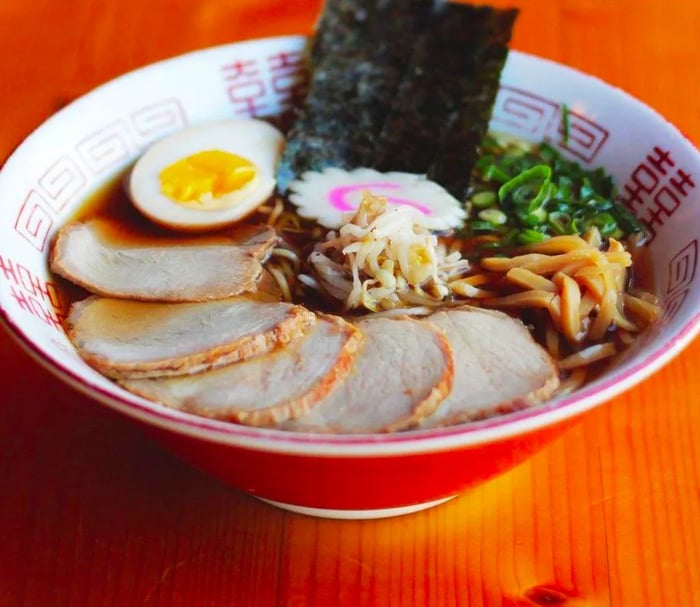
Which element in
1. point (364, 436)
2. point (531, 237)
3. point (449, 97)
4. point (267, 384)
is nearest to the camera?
point (364, 436)

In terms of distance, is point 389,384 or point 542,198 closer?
point 389,384

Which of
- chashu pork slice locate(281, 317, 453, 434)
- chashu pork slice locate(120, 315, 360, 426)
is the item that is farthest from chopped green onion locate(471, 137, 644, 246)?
chashu pork slice locate(120, 315, 360, 426)

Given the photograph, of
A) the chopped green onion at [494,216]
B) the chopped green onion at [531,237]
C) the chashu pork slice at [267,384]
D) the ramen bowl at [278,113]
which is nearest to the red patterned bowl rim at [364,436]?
the ramen bowl at [278,113]

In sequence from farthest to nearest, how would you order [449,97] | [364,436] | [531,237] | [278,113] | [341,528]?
[278,113] < [449,97] < [531,237] < [341,528] < [364,436]

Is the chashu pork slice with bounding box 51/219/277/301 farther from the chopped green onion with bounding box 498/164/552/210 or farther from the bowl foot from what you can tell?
the chopped green onion with bounding box 498/164/552/210

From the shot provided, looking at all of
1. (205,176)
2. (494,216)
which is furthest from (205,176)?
(494,216)

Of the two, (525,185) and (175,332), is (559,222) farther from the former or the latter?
(175,332)

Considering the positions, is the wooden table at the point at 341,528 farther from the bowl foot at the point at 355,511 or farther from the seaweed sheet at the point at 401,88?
the seaweed sheet at the point at 401,88

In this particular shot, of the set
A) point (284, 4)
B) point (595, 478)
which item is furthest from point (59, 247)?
point (284, 4)
